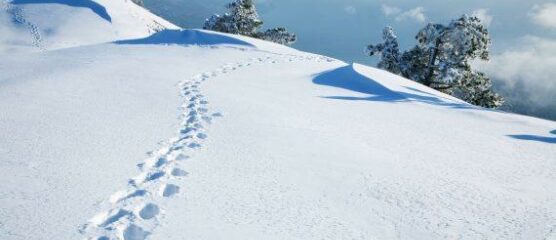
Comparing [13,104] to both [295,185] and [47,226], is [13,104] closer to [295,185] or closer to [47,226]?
[47,226]

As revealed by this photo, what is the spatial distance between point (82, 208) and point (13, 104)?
15.8 ft

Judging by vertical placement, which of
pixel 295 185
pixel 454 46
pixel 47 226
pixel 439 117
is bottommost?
pixel 47 226

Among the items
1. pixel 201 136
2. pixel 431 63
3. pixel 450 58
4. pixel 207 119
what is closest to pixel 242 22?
pixel 431 63

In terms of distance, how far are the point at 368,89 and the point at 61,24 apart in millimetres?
20398

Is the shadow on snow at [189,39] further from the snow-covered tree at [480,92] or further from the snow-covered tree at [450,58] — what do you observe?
the snow-covered tree at [480,92]

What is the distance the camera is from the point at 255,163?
5.93 meters

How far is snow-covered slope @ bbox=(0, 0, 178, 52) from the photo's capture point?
78.7ft

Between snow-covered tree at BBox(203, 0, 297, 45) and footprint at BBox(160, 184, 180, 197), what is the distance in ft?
125

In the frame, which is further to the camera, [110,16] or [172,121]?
[110,16]

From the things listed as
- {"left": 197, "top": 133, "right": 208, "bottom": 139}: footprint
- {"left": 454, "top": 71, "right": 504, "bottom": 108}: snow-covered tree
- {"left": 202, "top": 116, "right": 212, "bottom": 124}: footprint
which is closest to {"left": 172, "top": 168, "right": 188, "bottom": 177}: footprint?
{"left": 197, "top": 133, "right": 208, "bottom": 139}: footprint

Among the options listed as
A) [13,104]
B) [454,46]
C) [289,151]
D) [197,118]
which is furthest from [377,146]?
[454,46]

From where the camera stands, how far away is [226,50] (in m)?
17.8

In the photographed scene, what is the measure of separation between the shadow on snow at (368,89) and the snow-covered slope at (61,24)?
52.2 feet

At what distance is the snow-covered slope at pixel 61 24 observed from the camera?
944 inches
